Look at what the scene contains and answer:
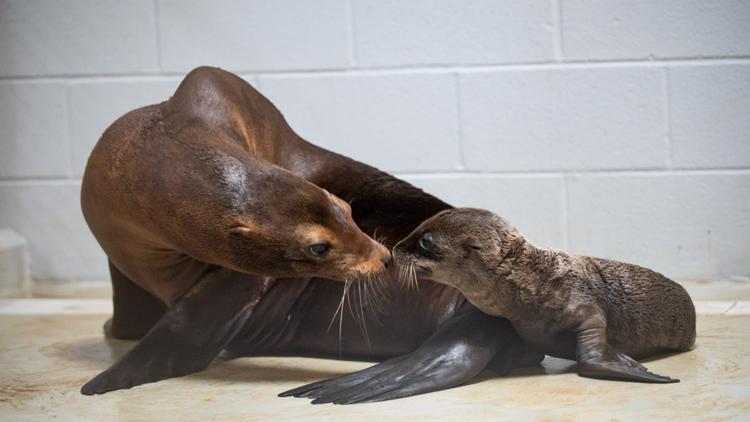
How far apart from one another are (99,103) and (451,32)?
2017 mm

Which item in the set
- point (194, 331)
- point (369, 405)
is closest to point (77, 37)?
point (194, 331)

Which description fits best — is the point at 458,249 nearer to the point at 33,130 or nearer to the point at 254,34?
the point at 254,34

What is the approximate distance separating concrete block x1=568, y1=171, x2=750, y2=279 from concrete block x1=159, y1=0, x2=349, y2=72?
151 cm

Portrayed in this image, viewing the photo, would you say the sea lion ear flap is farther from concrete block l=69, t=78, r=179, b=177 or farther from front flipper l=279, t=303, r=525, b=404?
concrete block l=69, t=78, r=179, b=177

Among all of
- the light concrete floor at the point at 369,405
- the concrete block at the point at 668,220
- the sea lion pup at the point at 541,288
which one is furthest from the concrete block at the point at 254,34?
Answer: the sea lion pup at the point at 541,288

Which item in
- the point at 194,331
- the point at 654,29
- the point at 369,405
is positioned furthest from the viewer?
the point at 654,29

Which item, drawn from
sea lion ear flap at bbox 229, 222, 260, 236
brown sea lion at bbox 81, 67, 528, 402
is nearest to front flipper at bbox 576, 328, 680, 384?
brown sea lion at bbox 81, 67, 528, 402

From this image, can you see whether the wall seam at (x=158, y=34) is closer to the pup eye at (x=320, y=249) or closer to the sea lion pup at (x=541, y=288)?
the sea lion pup at (x=541, y=288)

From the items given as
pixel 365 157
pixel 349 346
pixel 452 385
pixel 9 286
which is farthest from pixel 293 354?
pixel 9 286

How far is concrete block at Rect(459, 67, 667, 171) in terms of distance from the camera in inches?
239

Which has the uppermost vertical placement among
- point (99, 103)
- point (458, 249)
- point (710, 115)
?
point (99, 103)

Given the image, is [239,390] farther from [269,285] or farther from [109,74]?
[109,74]

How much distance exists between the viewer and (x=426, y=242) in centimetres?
386

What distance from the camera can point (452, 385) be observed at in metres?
3.76
